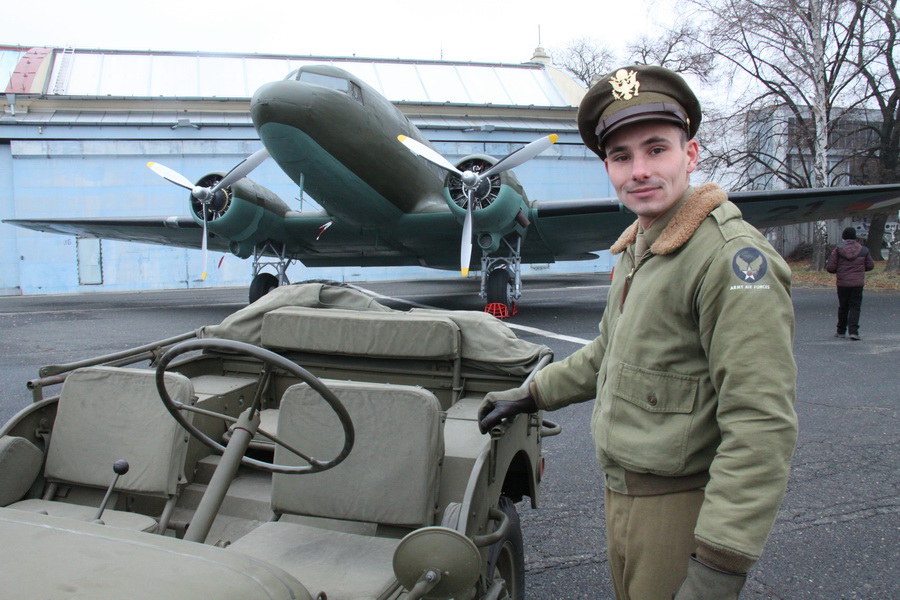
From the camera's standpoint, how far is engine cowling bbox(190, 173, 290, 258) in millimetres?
13680

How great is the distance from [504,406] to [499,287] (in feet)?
35.4

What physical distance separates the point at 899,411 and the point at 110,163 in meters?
23.7

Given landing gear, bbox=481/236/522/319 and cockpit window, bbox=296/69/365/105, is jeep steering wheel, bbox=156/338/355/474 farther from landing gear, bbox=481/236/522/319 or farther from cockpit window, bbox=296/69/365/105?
landing gear, bbox=481/236/522/319

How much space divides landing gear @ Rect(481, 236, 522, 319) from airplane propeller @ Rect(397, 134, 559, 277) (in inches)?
32.4

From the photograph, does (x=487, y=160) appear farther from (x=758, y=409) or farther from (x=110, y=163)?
(x=110, y=163)

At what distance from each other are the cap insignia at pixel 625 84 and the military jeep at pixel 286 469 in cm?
119

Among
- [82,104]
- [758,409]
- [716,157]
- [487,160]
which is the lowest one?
[758,409]

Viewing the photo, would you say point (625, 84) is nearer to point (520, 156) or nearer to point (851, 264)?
point (851, 264)

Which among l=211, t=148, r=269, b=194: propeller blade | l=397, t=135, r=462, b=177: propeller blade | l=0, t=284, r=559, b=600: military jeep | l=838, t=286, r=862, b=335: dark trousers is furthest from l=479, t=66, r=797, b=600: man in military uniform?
l=211, t=148, r=269, b=194: propeller blade

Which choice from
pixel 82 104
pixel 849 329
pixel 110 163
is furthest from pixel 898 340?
pixel 82 104

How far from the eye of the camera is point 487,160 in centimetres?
1265

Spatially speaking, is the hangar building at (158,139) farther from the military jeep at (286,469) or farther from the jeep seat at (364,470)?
the jeep seat at (364,470)

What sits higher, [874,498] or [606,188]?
[606,188]

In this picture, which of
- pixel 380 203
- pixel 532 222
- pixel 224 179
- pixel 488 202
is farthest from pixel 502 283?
pixel 224 179
